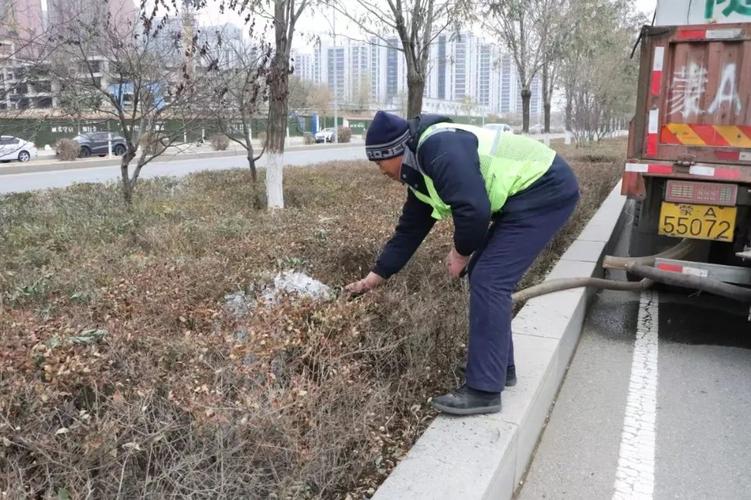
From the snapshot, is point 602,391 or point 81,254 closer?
point 602,391

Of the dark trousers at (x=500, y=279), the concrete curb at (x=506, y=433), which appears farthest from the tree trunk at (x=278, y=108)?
the dark trousers at (x=500, y=279)

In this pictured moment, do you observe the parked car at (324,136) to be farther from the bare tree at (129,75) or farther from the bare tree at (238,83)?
the bare tree at (129,75)

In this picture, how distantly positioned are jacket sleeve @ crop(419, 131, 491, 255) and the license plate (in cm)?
297

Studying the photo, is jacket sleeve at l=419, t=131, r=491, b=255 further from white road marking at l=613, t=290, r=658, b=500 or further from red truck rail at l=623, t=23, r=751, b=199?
red truck rail at l=623, t=23, r=751, b=199

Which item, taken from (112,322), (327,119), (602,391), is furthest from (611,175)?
(327,119)

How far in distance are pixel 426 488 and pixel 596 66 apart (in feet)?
95.0

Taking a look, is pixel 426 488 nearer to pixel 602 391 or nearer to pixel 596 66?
pixel 602 391

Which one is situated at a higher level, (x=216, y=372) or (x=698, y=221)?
(x=698, y=221)

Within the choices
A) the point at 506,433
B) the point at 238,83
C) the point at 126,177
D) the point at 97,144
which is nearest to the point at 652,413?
the point at 506,433

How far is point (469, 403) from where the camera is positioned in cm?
288

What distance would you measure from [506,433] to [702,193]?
3211mm

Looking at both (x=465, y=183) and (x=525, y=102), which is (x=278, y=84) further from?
(x=525, y=102)

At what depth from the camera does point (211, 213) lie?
8016mm

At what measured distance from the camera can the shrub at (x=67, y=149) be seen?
28.1 meters
